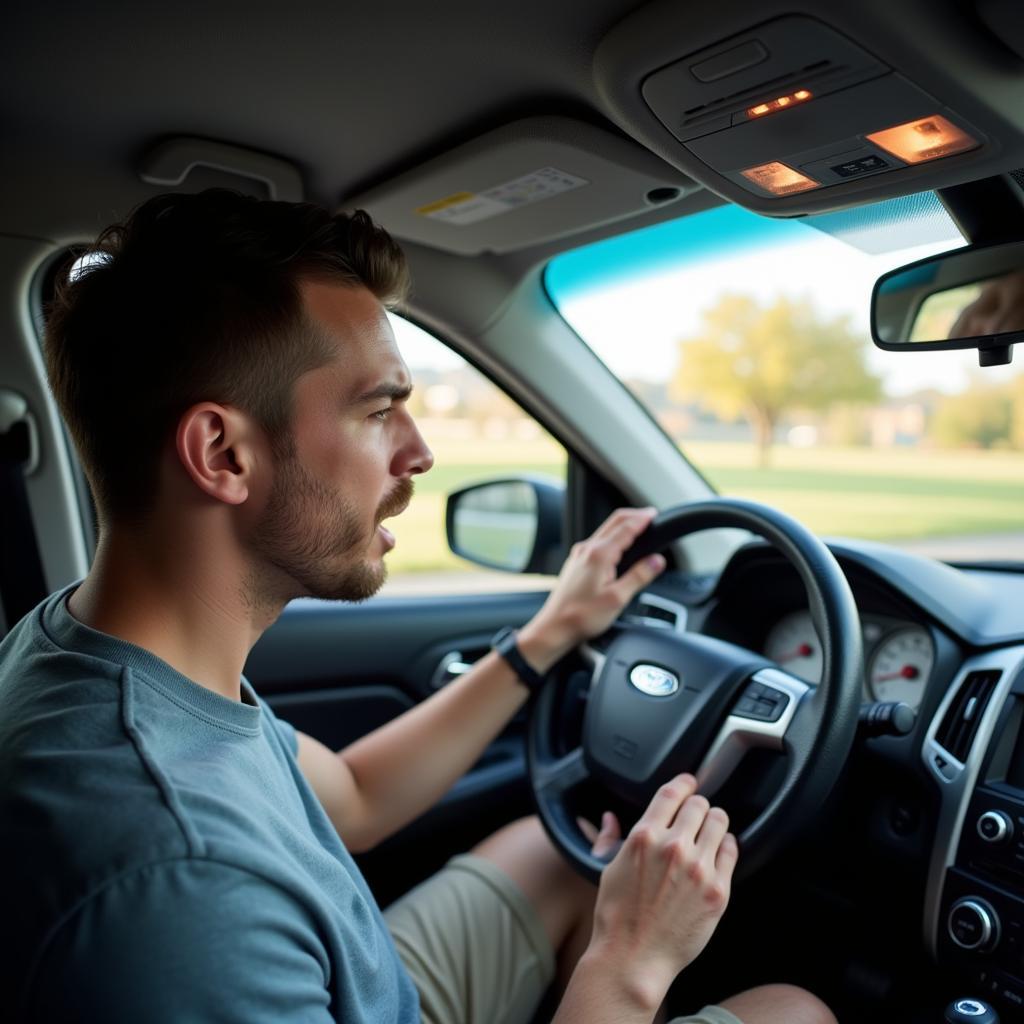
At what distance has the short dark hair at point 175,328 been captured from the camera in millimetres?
1321

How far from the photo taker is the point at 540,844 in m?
2.20

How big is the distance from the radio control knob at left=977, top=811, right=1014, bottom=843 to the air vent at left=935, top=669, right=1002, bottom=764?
4.2 inches

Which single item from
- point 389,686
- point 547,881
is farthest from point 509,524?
point 547,881

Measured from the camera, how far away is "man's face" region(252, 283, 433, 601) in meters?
1.38

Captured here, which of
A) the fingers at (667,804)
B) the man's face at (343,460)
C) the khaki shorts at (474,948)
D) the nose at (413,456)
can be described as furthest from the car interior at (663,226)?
the nose at (413,456)

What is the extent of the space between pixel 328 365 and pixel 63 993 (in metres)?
0.86

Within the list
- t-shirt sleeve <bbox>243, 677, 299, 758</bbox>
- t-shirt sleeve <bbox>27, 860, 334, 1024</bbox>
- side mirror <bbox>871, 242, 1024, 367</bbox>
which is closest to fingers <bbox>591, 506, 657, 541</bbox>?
side mirror <bbox>871, 242, 1024, 367</bbox>

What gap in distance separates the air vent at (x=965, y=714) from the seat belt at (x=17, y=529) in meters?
2.07

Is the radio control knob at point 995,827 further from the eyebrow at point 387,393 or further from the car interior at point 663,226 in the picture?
the eyebrow at point 387,393

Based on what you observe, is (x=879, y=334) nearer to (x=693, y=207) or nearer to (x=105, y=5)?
(x=693, y=207)

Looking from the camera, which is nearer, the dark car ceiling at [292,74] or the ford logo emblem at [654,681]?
the dark car ceiling at [292,74]

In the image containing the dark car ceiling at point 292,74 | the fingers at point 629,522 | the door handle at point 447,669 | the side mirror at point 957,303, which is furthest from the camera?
the door handle at point 447,669

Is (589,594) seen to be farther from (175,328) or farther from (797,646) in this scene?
(175,328)

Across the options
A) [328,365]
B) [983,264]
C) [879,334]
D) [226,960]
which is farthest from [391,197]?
[226,960]
